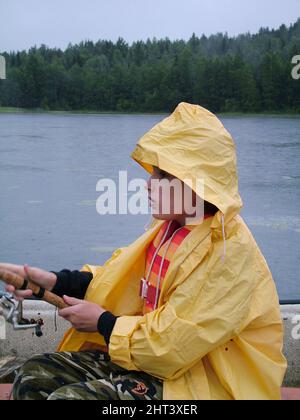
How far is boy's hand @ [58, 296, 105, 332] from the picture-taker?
1987 mm

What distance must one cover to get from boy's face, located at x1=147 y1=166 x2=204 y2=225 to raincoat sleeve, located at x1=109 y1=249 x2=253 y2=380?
0.23m

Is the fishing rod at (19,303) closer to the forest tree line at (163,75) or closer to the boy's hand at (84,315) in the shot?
the boy's hand at (84,315)

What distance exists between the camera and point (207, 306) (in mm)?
1862

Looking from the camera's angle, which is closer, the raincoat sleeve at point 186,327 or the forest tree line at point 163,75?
the raincoat sleeve at point 186,327

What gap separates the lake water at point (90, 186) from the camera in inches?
125

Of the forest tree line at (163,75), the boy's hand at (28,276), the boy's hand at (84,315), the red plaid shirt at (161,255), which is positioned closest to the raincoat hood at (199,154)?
the red plaid shirt at (161,255)

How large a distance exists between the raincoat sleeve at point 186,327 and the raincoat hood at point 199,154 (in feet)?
0.60

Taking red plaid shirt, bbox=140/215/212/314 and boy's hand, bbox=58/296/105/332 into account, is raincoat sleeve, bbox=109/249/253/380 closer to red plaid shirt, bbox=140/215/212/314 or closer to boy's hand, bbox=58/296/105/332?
boy's hand, bbox=58/296/105/332

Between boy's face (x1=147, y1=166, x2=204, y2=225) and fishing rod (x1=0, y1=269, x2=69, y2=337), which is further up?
boy's face (x1=147, y1=166, x2=204, y2=225)

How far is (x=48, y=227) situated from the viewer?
3.17 meters

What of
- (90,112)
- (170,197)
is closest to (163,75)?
(90,112)

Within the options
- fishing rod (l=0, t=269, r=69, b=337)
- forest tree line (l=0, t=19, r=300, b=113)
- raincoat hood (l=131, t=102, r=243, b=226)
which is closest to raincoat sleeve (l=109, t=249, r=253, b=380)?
raincoat hood (l=131, t=102, r=243, b=226)

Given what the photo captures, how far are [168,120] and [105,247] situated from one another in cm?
129

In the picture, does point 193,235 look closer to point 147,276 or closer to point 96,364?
point 147,276
